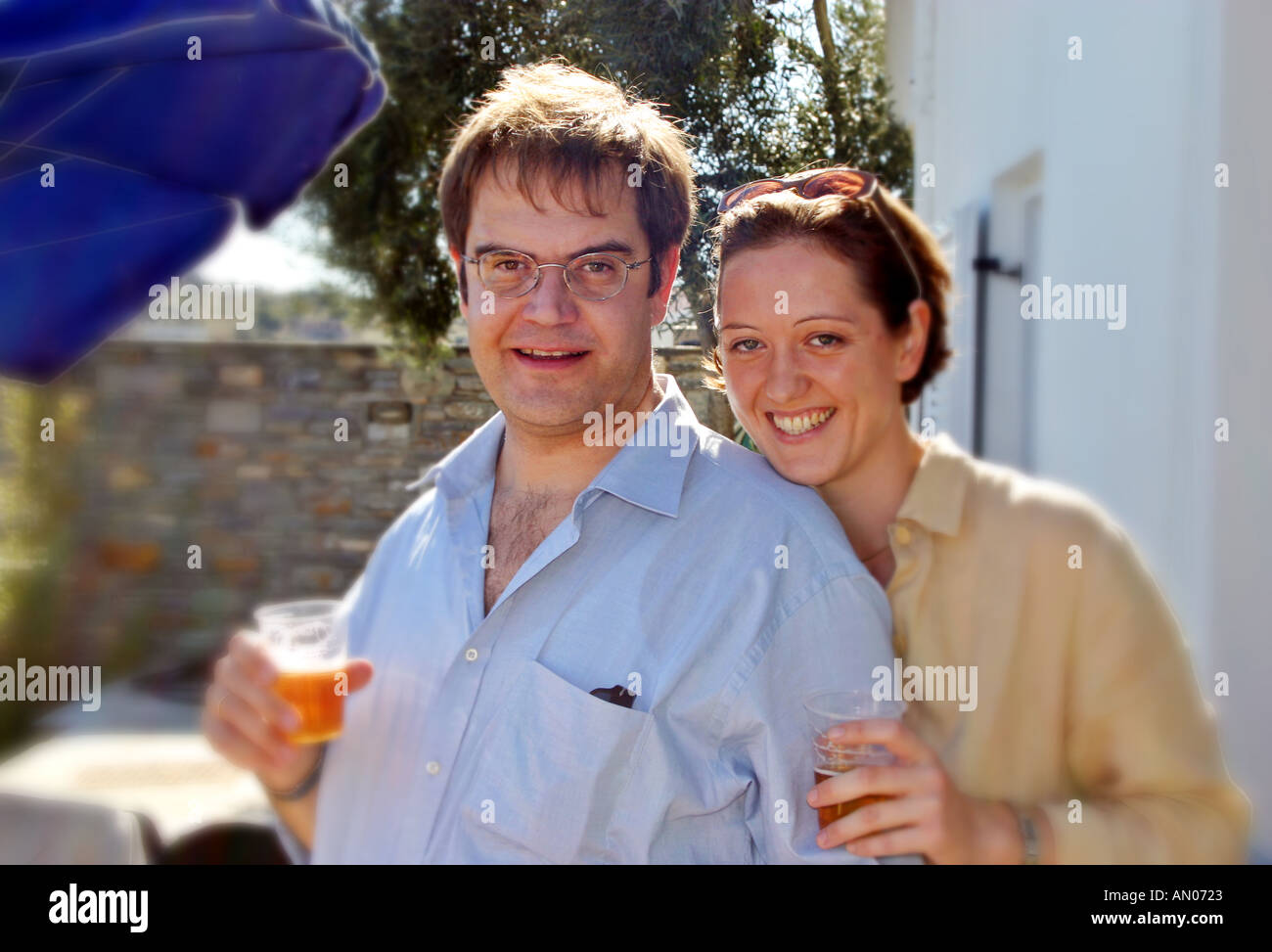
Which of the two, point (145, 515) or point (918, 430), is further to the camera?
point (145, 515)

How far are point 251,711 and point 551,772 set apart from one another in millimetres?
428

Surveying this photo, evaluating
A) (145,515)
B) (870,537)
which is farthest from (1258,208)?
(145,515)

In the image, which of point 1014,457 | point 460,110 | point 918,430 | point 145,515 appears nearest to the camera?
point 460,110

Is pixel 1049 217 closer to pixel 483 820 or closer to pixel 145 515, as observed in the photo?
pixel 483 820

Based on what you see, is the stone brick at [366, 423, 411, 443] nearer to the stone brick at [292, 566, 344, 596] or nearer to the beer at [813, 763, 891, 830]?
the stone brick at [292, 566, 344, 596]

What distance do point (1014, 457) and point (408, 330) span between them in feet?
3.65

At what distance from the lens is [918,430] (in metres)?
1.65

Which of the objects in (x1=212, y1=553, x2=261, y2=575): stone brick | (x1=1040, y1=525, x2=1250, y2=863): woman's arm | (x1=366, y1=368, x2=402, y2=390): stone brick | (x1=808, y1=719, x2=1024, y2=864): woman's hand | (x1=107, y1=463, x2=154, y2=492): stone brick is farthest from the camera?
(x1=107, y1=463, x2=154, y2=492): stone brick

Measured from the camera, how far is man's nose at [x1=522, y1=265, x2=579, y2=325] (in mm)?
1457

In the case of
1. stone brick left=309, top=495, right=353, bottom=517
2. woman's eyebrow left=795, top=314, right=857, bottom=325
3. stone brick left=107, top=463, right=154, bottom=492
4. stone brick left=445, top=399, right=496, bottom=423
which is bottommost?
stone brick left=309, top=495, right=353, bottom=517

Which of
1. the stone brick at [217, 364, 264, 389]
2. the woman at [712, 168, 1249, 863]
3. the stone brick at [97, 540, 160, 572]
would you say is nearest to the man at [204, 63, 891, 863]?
the woman at [712, 168, 1249, 863]

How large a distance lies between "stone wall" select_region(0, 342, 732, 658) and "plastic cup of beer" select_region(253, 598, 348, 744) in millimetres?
277

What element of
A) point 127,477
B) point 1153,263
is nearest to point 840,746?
point 1153,263
